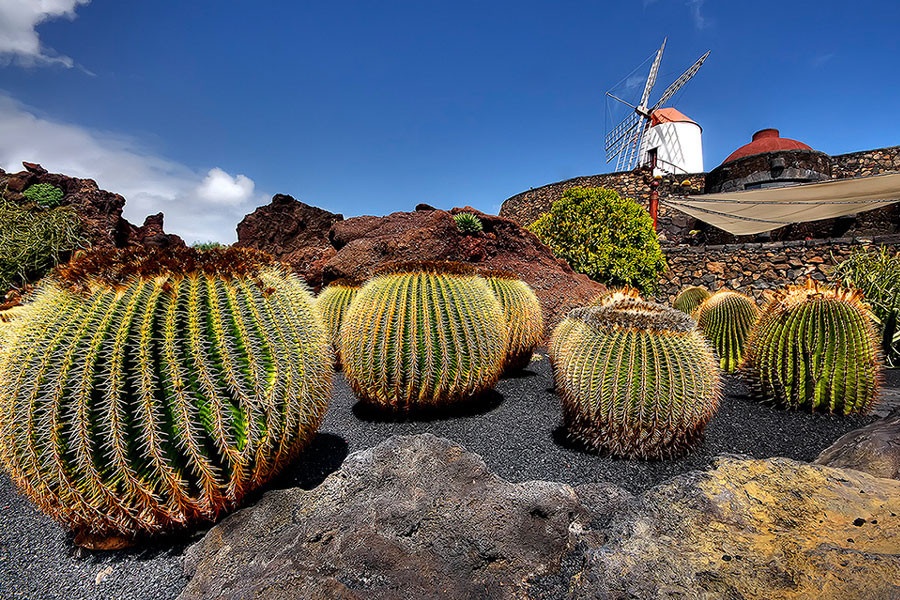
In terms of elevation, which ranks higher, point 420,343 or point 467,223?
point 467,223

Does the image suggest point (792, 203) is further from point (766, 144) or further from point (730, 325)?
point (766, 144)

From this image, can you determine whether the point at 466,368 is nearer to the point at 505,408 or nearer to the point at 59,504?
the point at 505,408

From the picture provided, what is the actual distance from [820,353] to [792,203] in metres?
8.92

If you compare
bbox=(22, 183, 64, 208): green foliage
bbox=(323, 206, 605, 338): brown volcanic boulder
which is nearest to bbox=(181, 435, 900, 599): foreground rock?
bbox=(323, 206, 605, 338): brown volcanic boulder

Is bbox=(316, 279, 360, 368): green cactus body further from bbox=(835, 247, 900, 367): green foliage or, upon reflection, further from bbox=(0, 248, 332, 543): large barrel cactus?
bbox=(835, 247, 900, 367): green foliage

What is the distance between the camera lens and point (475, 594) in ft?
5.36

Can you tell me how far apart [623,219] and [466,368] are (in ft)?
25.9

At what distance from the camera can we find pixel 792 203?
1085cm

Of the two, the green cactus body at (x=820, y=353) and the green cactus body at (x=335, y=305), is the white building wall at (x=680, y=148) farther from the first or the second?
the green cactus body at (x=335, y=305)

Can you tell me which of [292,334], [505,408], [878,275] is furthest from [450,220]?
[878,275]

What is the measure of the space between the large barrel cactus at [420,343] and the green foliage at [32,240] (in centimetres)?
479

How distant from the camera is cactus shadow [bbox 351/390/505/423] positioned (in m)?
3.62

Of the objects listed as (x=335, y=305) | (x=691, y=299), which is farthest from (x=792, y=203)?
(x=335, y=305)

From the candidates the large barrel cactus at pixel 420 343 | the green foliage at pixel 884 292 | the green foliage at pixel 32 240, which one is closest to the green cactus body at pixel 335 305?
the large barrel cactus at pixel 420 343
